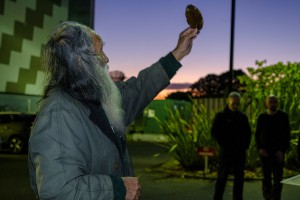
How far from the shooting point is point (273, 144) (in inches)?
268

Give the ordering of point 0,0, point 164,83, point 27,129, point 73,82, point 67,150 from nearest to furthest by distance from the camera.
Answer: point 67,150 → point 73,82 → point 164,83 → point 27,129 → point 0,0

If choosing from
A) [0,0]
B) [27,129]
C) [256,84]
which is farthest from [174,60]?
[0,0]

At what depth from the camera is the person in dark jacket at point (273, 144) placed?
22.2 feet

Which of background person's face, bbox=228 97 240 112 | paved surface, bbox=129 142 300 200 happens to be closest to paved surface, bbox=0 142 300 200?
paved surface, bbox=129 142 300 200

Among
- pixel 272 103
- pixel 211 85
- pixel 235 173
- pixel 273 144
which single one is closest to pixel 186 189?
pixel 235 173

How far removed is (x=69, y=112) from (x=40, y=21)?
2490 cm

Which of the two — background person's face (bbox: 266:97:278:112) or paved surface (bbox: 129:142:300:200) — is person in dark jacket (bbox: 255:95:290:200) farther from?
paved surface (bbox: 129:142:300:200)

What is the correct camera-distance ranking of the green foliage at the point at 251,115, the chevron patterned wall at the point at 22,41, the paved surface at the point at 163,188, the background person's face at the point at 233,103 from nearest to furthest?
1. the background person's face at the point at 233,103
2. the paved surface at the point at 163,188
3. the green foliage at the point at 251,115
4. the chevron patterned wall at the point at 22,41

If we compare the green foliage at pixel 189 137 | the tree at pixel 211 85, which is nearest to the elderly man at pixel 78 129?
the green foliage at pixel 189 137

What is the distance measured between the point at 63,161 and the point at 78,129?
151mm

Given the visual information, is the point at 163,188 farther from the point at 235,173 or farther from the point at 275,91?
the point at 275,91

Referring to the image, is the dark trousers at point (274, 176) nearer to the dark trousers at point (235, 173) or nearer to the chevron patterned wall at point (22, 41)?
the dark trousers at point (235, 173)

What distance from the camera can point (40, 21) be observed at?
2559cm

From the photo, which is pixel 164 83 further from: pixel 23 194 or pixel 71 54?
pixel 23 194
